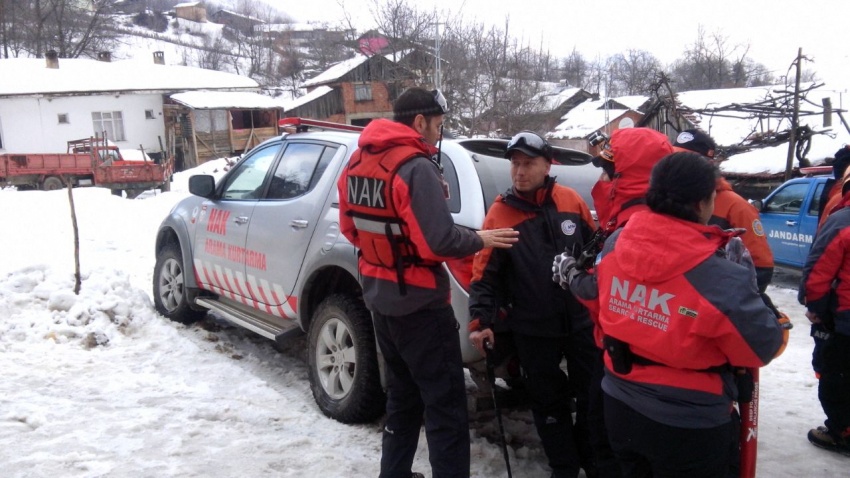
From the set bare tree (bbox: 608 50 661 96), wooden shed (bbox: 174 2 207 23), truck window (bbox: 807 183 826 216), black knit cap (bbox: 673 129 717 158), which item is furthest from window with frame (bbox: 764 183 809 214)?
wooden shed (bbox: 174 2 207 23)

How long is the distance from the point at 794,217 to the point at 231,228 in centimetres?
782

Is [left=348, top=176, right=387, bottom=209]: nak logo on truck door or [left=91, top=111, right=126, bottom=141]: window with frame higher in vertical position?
[left=91, top=111, right=126, bottom=141]: window with frame

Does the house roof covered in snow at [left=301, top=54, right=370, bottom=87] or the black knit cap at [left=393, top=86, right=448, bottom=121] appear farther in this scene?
the house roof covered in snow at [left=301, top=54, right=370, bottom=87]

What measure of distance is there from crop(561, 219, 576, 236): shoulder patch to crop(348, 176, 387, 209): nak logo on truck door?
0.97 meters

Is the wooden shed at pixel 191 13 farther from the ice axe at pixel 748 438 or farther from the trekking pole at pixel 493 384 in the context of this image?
the ice axe at pixel 748 438

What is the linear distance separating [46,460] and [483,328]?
235 centimetres

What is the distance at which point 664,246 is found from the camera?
2221 mm

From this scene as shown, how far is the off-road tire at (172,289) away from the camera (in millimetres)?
6066

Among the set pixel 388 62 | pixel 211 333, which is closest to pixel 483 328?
pixel 211 333

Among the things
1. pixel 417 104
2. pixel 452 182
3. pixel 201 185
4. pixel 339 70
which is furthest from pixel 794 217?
pixel 339 70

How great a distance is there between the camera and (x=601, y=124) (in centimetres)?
3622

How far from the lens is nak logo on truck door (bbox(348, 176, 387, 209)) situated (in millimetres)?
2980

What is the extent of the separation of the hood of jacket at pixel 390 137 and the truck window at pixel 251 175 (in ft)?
7.80

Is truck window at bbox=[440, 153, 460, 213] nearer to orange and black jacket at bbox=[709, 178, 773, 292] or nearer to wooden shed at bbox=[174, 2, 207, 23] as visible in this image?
orange and black jacket at bbox=[709, 178, 773, 292]
